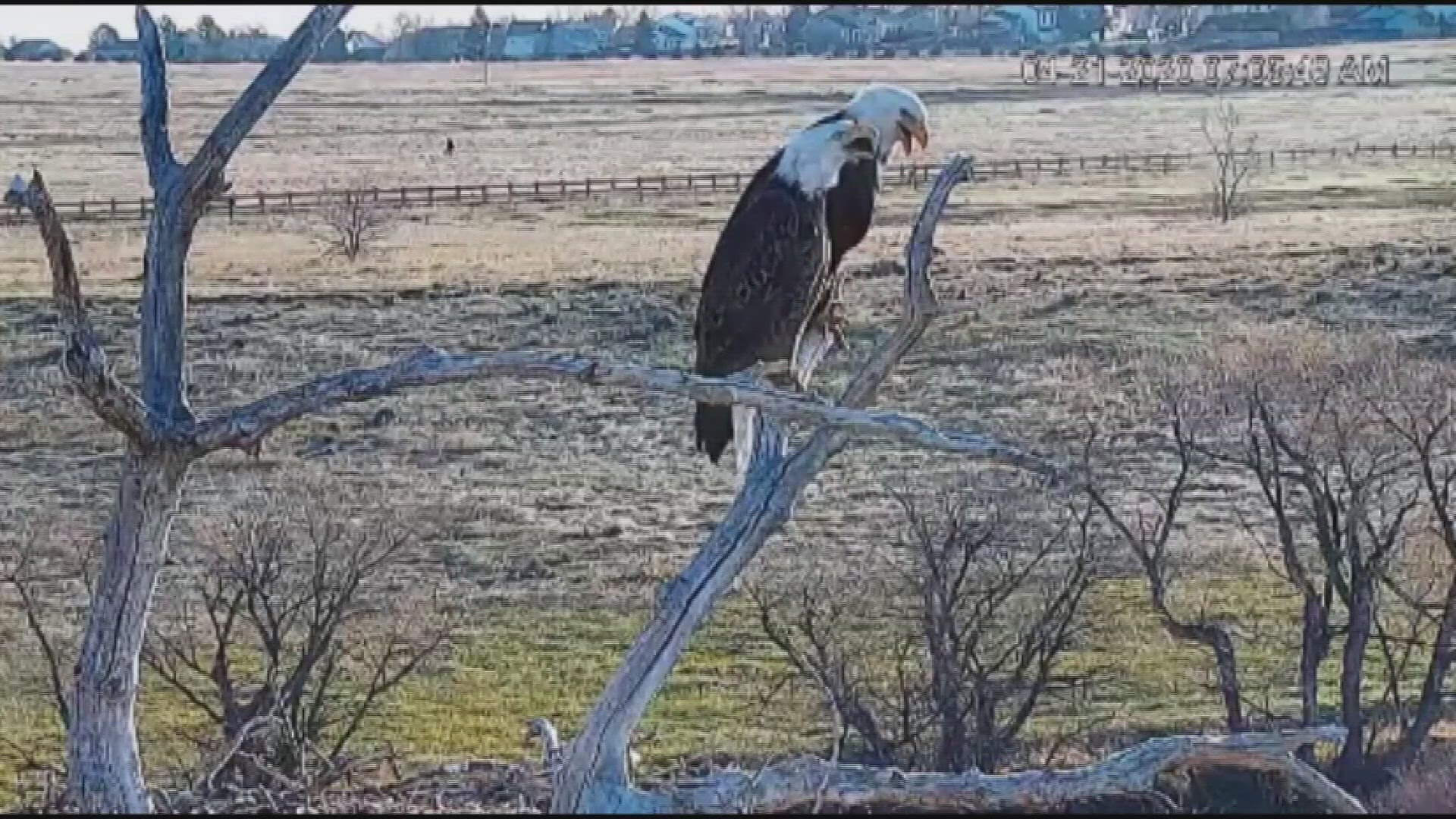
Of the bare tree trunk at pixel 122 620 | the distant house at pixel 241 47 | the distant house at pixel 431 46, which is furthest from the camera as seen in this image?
the distant house at pixel 431 46

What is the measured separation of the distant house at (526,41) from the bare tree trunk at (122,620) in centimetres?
9321

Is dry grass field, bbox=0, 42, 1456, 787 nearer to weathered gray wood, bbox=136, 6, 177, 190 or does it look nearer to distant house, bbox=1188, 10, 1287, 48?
weathered gray wood, bbox=136, 6, 177, 190

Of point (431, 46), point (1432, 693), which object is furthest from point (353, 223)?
point (431, 46)

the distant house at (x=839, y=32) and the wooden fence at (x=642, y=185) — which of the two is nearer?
the wooden fence at (x=642, y=185)

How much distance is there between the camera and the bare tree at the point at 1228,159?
4809 centimetres

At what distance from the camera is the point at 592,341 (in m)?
33.0

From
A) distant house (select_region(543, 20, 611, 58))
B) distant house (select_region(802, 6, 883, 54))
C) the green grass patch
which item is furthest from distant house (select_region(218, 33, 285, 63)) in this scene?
distant house (select_region(543, 20, 611, 58))

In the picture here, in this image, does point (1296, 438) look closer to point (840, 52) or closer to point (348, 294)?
point (348, 294)

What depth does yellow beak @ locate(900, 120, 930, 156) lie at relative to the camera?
710 centimetres

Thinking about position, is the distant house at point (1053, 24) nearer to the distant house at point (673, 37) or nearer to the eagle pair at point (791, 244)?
the distant house at point (673, 37)

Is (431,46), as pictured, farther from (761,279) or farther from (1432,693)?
(761,279)

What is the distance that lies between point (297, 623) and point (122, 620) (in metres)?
15.2

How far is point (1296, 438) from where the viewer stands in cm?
2275
